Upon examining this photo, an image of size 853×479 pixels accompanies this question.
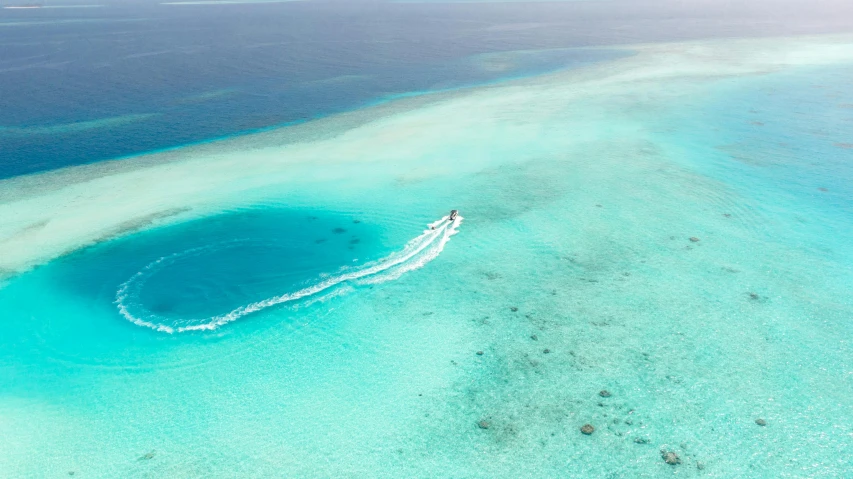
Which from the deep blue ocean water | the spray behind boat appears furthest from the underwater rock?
the deep blue ocean water

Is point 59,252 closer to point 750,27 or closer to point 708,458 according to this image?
point 708,458

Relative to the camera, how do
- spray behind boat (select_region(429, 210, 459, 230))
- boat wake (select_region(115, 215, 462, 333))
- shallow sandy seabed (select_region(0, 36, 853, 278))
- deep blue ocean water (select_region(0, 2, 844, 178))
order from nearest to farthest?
1. boat wake (select_region(115, 215, 462, 333))
2. spray behind boat (select_region(429, 210, 459, 230))
3. shallow sandy seabed (select_region(0, 36, 853, 278))
4. deep blue ocean water (select_region(0, 2, 844, 178))

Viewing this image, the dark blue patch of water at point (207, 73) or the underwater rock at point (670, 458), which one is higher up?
the dark blue patch of water at point (207, 73)

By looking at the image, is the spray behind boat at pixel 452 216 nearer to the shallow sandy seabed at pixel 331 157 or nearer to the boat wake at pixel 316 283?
the boat wake at pixel 316 283

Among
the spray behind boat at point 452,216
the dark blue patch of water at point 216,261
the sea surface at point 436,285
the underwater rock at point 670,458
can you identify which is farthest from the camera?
the spray behind boat at point 452,216

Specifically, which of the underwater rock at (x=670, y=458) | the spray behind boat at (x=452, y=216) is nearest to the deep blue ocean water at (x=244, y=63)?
the spray behind boat at (x=452, y=216)

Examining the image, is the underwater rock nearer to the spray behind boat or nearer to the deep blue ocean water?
the spray behind boat

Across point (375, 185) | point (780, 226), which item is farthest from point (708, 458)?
point (375, 185)
